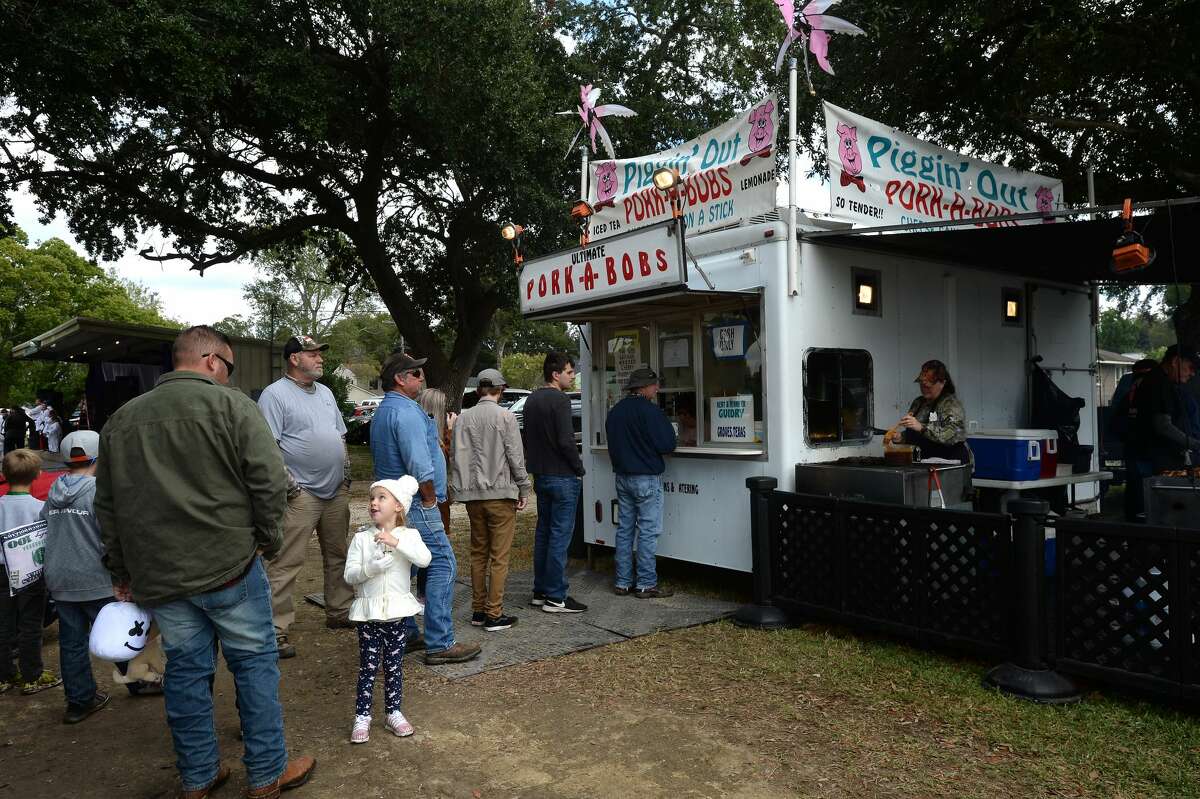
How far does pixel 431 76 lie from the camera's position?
497 inches

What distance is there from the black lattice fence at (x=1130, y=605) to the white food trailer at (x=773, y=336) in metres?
2.18

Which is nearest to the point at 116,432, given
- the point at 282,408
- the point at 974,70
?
the point at 282,408

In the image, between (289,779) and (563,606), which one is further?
(563,606)

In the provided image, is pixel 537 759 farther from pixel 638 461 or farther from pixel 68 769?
pixel 638 461

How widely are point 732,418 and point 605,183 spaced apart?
2736mm

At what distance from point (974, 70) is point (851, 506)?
676 centimetres

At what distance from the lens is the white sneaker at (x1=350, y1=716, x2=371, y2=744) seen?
395cm

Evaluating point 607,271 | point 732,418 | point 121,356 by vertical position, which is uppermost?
point 121,356

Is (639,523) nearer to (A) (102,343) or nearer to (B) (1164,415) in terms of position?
(B) (1164,415)

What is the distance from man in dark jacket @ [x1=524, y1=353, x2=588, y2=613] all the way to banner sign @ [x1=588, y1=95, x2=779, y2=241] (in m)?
1.74

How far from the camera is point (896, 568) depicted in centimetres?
502

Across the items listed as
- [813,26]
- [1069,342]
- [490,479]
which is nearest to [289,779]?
[490,479]

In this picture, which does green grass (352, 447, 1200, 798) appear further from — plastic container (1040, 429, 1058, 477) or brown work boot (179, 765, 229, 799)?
plastic container (1040, 429, 1058, 477)

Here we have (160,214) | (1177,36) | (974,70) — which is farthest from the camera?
(160,214)
